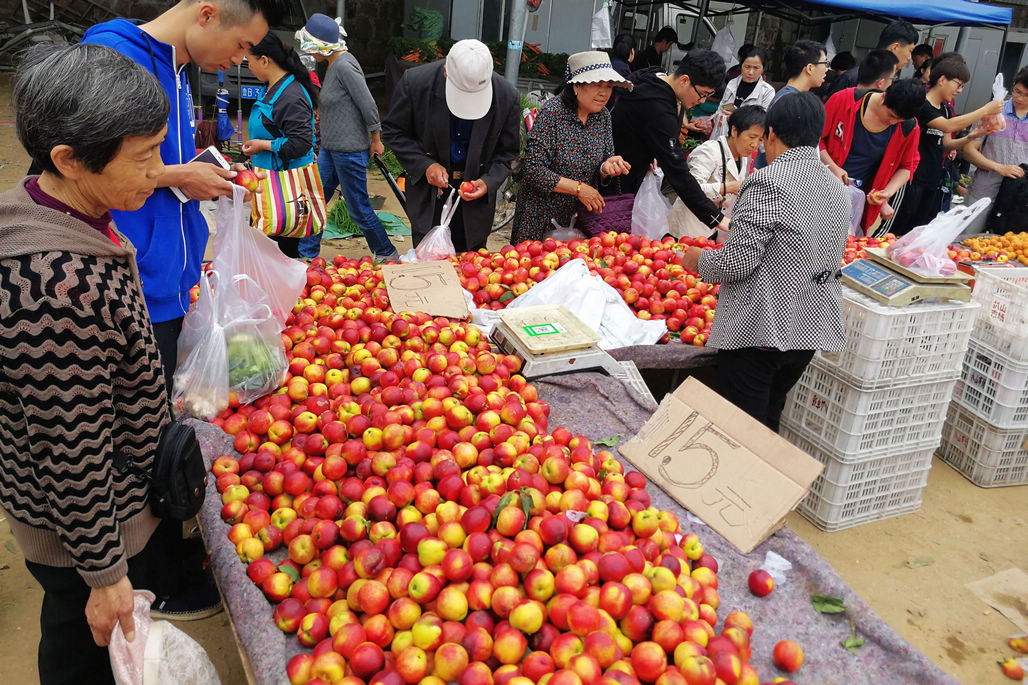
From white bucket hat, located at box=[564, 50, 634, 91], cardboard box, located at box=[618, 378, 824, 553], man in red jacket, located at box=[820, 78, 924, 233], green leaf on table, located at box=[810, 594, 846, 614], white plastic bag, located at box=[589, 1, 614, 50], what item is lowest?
green leaf on table, located at box=[810, 594, 846, 614]

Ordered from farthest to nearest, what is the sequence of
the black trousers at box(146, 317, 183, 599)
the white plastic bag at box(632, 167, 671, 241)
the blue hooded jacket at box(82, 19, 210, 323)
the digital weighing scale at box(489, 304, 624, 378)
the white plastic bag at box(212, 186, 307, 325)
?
the white plastic bag at box(632, 167, 671, 241), the digital weighing scale at box(489, 304, 624, 378), the white plastic bag at box(212, 186, 307, 325), the black trousers at box(146, 317, 183, 599), the blue hooded jacket at box(82, 19, 210, 323)

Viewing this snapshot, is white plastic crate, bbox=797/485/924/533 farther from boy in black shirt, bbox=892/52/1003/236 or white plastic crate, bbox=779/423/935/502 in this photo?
boy in black shirt, bbox=892/52/1003/236

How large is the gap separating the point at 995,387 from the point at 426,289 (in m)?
3.27

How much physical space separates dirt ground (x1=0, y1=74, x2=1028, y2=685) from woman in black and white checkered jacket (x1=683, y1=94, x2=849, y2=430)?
0.99 m

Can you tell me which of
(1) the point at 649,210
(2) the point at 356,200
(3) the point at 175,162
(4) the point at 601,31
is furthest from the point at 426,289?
(4) the point at 601,31

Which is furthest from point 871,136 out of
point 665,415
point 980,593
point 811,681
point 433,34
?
point 433,34

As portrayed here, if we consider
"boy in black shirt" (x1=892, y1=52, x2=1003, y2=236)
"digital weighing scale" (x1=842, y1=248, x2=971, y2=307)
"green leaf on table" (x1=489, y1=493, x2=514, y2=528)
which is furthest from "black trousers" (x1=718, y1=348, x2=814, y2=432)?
"boy in black shirt" (x1=892, y1=52, x2=1003, y2=236)

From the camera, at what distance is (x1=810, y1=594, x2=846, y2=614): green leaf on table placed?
6.67 ft

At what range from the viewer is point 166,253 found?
231 cm

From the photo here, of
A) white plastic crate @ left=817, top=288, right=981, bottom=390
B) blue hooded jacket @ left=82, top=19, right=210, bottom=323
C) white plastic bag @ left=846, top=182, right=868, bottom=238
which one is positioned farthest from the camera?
white plastic bag @ left=846, top=182, right=868, bottom=238

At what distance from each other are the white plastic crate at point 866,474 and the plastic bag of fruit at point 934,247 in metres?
0.96

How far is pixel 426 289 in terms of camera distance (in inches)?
139

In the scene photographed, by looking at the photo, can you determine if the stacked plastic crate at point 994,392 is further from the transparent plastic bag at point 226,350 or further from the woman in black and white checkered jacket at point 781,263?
the transparent plastic bag at point 226,350

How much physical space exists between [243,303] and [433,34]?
12562 millimetres
